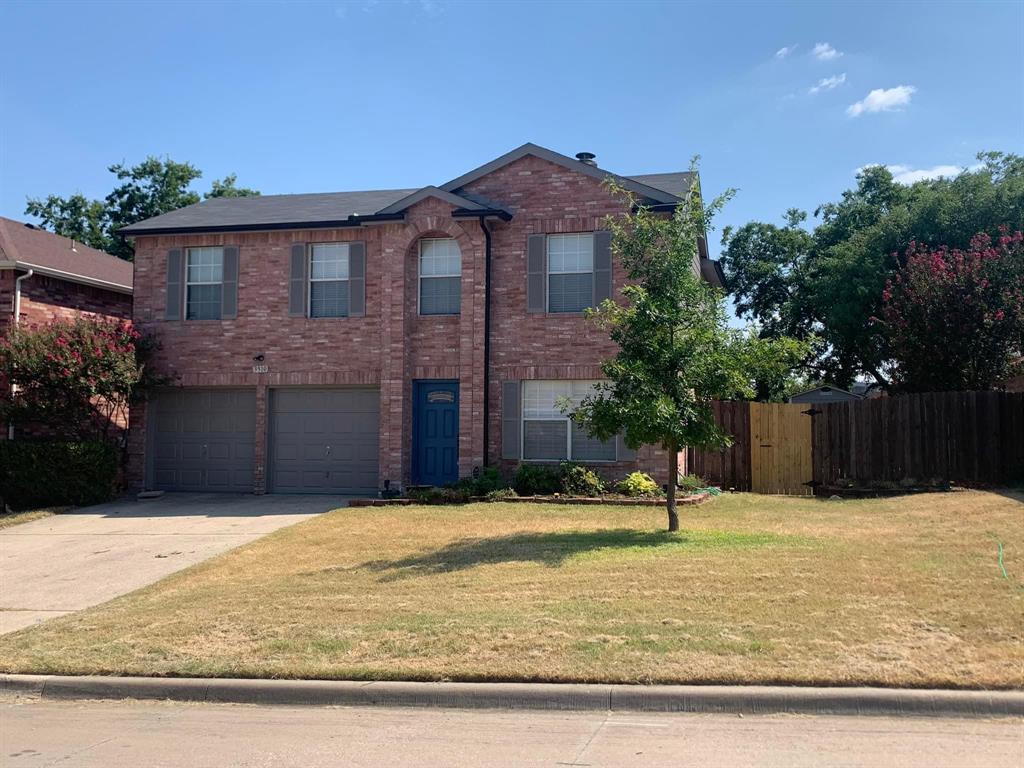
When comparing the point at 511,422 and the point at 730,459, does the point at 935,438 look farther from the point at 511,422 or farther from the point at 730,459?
the point at 511,422

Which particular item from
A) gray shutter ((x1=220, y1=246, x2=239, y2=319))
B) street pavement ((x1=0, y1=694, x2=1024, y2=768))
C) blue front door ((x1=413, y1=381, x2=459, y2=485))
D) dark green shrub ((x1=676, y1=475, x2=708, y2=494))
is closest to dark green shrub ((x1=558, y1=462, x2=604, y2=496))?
dark green shrub ((x1=676, y1=475, x2=708, y2=494))

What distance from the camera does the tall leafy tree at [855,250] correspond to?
24.2 m

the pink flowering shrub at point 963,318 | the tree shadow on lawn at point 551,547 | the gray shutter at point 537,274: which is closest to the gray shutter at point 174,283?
the gray shutter at point 537,274

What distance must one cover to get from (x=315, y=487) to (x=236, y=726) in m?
12.6

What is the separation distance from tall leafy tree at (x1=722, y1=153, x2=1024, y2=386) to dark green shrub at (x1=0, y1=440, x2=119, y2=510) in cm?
1474

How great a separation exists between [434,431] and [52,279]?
910 cm

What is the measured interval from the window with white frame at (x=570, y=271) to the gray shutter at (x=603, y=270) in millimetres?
163

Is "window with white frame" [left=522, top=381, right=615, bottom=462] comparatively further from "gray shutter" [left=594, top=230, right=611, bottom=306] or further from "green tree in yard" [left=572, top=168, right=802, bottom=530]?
"green tree in yard" [left=572, top=168, right=802, bottom=530]

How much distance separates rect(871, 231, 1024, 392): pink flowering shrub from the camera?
667 inches

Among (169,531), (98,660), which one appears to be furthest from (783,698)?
(169,531)

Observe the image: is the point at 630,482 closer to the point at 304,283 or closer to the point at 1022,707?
the point at 304,283

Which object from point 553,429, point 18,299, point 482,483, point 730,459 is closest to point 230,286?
point 18,299

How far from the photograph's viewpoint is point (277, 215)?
Answer: 19.7 m

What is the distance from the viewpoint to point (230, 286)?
19156 mm
